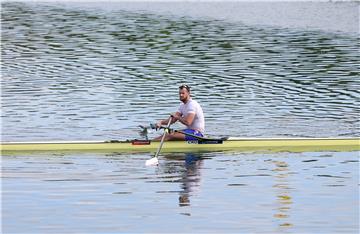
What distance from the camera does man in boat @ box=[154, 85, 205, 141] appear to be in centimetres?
3022

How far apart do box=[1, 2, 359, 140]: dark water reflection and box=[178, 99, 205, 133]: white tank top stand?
7.52 m

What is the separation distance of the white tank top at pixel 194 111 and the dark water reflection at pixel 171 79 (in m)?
7.52

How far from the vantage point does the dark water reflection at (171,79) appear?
137 ft

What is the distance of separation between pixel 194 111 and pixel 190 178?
14.1 feet

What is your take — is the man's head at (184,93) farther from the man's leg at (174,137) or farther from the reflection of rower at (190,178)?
the reflection of rower at (190,178)

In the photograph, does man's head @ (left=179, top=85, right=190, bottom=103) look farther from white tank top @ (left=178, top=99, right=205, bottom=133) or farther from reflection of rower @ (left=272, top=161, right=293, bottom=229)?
reflection of rower @ (left=272, top=161, right=293, bottom=229)

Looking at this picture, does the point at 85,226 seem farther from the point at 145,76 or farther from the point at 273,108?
the point at 145,76

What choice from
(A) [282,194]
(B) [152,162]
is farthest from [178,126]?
(A) [282,194]

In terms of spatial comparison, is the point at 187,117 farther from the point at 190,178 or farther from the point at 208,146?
the point at 190,178

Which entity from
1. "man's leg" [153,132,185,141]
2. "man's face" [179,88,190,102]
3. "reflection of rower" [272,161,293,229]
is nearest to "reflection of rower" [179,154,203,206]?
"man's leg" [153,132,185,141]

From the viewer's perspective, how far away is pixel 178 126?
41531 millimetres

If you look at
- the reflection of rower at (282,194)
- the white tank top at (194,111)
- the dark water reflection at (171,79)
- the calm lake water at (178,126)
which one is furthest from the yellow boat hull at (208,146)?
the dark water reflection at (171,79)

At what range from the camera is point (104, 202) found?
22.9 m

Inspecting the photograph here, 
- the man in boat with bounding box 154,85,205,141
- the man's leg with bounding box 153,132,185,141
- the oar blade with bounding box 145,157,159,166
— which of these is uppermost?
the man in boat with bounding box 154,85,205,141
